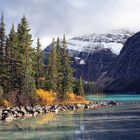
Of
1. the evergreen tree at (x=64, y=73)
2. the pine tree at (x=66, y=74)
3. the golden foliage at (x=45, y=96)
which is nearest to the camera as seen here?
the golden foliage at (x=45, y=96)

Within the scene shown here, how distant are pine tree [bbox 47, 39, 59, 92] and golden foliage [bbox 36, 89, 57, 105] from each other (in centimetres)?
382

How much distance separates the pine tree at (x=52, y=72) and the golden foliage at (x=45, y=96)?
12.5ft

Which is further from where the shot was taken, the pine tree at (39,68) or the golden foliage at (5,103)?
the pine tree at (39,68)

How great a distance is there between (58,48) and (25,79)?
3826 cm

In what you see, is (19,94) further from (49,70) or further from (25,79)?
(49,70)

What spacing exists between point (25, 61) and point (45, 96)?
13553 millimetres

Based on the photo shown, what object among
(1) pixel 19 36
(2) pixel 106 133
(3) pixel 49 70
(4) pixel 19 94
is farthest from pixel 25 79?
(2) pixel 106 133

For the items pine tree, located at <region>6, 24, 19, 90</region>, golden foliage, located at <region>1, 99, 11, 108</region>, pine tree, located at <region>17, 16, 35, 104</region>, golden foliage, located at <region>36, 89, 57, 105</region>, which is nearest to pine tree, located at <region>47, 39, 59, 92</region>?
golden foliage, located at <region>36, 89, 57, 105</region>

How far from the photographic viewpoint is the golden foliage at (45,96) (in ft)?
317

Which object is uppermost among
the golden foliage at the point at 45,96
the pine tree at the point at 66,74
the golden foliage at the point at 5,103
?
the pine tree at the point at 66,74

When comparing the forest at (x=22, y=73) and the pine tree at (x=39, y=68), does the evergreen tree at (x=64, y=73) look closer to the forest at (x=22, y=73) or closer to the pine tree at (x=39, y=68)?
the forest at (x=22, y=73)

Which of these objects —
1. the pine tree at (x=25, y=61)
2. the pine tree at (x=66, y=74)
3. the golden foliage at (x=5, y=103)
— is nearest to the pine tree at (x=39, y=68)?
the pine tree at (x=66, y=74)

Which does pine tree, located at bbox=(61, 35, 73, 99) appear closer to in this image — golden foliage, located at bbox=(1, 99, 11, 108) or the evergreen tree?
the evergreen tree

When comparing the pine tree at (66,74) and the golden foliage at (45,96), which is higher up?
the pine tree at (66,74)
